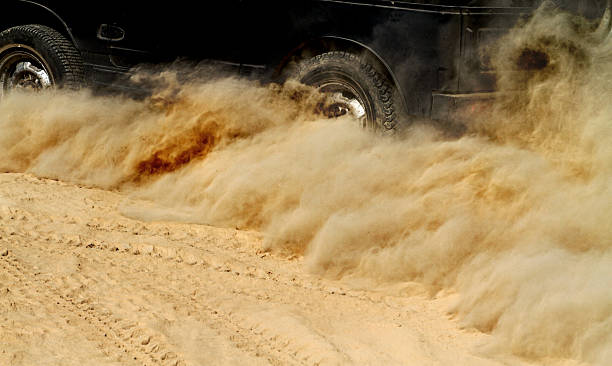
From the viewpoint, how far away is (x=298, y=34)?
16.2 feet

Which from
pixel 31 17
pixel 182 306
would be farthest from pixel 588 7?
pixel 31 17

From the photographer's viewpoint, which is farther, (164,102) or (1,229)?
(164,102)

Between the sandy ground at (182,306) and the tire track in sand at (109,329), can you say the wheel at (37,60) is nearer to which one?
the sandy ground at (182,306)

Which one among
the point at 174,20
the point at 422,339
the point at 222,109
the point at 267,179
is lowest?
the point at 422,339

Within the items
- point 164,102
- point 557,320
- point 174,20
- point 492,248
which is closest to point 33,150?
point 164,102

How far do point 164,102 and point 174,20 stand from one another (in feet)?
2.00

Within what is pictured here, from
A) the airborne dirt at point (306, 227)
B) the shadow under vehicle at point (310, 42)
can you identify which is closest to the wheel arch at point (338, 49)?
the shadow under vehicle at point (310, 42)

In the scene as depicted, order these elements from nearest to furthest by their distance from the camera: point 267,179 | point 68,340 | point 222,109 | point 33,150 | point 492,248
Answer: point 68,340 < point 492,248 < point 267,179 < point 222,109 < point 33,150

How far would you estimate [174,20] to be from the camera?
17.4 feet

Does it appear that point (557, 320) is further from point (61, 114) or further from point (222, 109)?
point (61, 114)

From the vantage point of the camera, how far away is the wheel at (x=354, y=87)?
4742mm

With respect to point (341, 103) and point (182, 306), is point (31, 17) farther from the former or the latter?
point (182, 306)

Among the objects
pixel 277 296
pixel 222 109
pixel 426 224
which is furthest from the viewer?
pixel 222 109

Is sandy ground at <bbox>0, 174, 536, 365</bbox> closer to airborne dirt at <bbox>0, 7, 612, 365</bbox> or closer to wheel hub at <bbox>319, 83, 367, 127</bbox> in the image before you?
airborne dirt at <bbox>0, 7, 612, 365</bbox>
